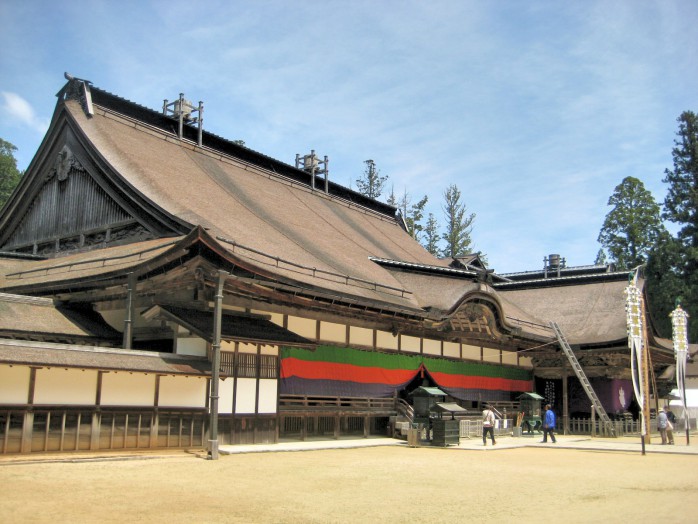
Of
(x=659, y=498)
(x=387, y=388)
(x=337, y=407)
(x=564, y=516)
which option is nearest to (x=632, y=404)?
(x=387, y=388)

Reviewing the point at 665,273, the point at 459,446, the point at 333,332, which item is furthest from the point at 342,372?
the point at 665,273

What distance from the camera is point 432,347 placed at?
27.7 metres

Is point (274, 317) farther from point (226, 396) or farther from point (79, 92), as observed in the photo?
point (79, 92)

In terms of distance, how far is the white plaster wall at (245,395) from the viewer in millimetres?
18891

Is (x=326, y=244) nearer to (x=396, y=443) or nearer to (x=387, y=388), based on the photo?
(x=387, y=388)

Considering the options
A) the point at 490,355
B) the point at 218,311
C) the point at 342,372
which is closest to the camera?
the point at 218,311

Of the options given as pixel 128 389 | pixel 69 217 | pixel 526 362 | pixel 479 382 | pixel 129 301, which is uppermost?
pixel 69 217

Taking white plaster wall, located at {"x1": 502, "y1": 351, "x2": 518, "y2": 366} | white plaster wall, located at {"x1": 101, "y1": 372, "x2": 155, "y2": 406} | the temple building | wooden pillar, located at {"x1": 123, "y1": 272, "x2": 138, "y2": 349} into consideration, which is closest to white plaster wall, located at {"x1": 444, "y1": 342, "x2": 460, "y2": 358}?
the temple building

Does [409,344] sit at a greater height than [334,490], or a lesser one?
greater

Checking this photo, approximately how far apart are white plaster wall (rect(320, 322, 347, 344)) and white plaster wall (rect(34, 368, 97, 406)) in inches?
341

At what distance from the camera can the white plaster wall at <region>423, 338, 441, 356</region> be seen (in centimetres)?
2730

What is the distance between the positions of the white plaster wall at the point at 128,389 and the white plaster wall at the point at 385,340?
10.1m

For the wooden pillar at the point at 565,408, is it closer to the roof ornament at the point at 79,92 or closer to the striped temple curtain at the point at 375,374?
the striped temple curtain at the point at 375,374

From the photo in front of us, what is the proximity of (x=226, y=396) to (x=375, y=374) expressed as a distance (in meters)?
7.19
